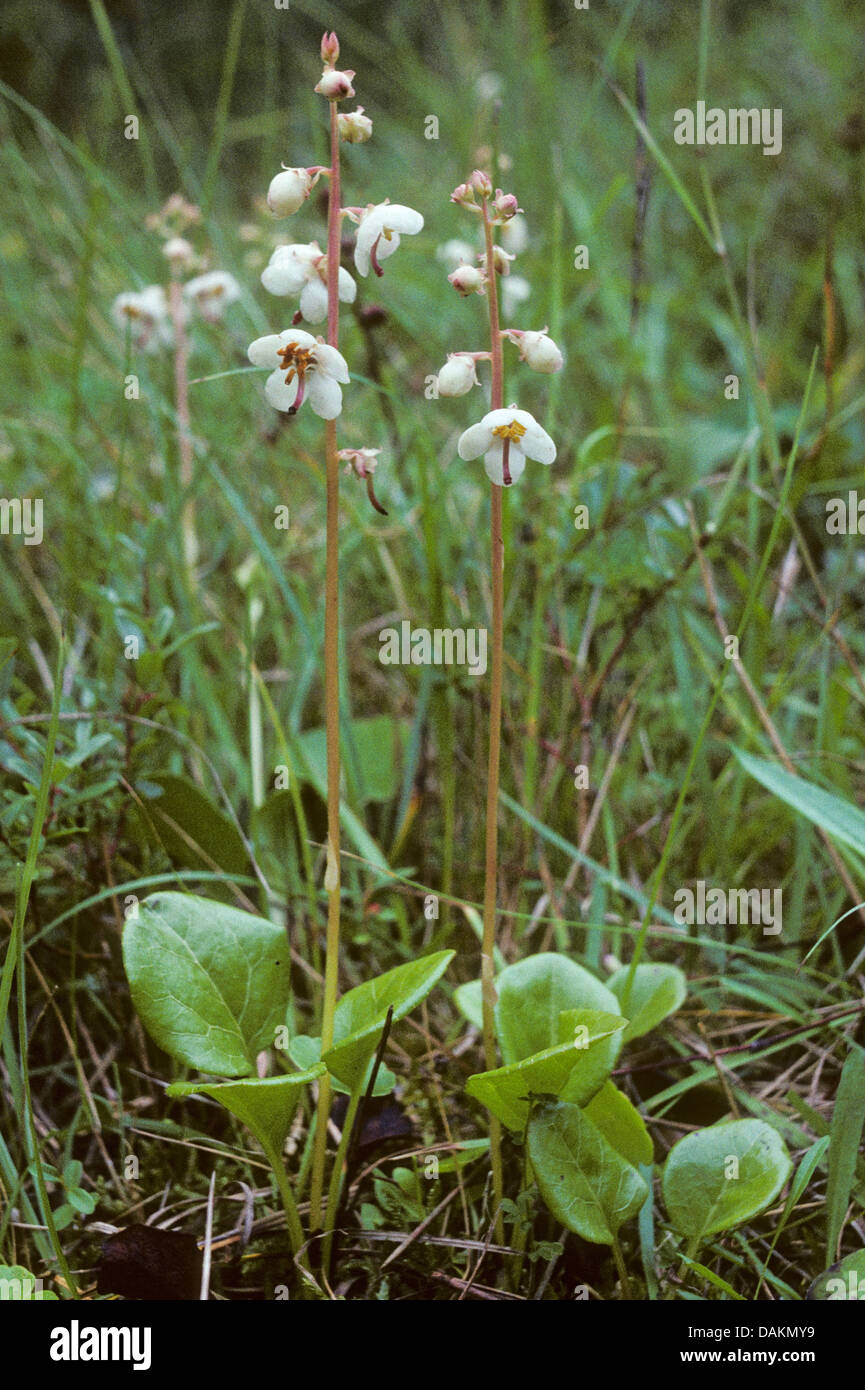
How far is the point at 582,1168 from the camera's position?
3.32 ft

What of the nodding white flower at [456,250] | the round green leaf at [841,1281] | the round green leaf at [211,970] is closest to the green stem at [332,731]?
the round green leaf at [211,970]

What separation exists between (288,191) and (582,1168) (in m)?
0.96

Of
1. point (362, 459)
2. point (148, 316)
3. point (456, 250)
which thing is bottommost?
point (362, 459)

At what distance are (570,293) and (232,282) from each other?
1124mm

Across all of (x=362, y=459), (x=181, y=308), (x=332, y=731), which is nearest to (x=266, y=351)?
(x=362, y=459)

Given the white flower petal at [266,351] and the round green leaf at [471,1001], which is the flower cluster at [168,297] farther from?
the round green leaf at [471,1001]

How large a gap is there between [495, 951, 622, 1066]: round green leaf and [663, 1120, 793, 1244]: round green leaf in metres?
0.16

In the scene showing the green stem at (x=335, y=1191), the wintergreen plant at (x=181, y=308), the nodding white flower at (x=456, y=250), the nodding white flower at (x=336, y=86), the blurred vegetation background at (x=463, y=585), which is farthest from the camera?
the nodding white flower at (x=456, y=250)

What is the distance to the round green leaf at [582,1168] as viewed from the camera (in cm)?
100

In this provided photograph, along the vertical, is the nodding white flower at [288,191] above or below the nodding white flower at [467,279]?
above

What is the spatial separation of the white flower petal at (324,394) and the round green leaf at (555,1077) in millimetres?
624

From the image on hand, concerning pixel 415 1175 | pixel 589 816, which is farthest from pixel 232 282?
pixel 415 1175

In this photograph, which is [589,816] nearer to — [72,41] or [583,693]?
[583,693]

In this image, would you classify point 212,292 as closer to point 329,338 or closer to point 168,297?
point 168,297
